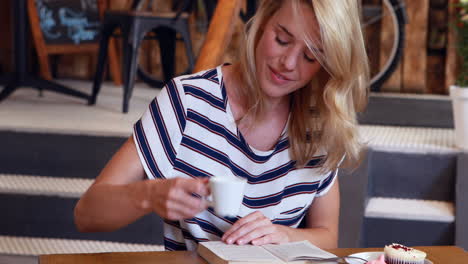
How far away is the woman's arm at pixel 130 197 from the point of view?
3.66ft

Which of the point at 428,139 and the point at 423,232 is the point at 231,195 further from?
the point at 428,139

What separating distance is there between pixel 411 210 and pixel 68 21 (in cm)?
267

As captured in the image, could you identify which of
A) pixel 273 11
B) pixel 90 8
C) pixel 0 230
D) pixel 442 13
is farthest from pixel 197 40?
pixel 273 11

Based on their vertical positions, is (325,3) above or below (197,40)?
above

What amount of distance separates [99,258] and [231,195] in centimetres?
28

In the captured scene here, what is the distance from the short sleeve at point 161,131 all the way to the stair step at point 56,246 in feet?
4.13

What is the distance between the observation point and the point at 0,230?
281 centimetres

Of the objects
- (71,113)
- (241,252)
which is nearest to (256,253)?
(241,252)

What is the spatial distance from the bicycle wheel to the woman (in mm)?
2599

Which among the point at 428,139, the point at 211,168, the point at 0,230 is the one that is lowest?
the point at 0,230

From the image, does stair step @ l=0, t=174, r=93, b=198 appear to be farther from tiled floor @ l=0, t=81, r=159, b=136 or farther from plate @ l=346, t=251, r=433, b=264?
plate @ l=346, t=251, r=433, b=264

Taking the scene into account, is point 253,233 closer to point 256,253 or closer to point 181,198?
point 256,253

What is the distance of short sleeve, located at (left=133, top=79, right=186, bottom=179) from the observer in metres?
1.43

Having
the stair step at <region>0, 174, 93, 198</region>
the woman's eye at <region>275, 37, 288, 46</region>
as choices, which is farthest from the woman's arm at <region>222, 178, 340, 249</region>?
the stair step at <region>0, 174, 93, 198</region>
